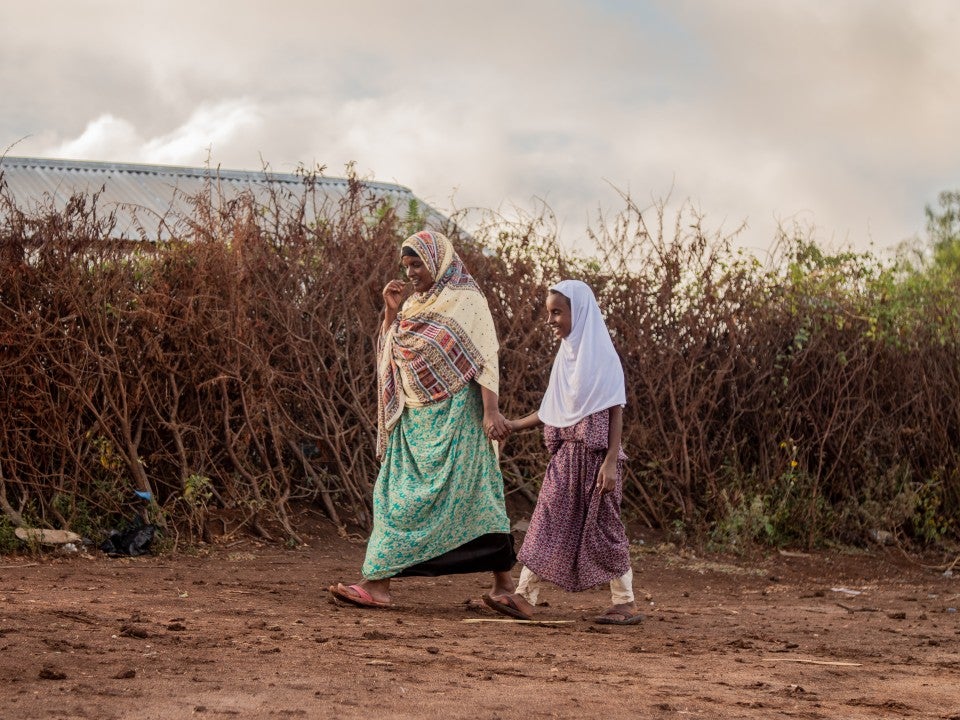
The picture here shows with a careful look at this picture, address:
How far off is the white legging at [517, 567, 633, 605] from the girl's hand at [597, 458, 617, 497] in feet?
1.61

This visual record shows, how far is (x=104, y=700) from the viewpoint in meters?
3.77

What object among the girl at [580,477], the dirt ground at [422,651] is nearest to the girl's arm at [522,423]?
the girl at [580,477]

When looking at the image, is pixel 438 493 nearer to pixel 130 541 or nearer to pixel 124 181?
pixel 130 541

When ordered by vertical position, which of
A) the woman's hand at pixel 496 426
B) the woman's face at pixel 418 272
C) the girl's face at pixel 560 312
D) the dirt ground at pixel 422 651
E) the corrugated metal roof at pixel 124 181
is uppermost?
the corrugated metal roof at pixel 124 181

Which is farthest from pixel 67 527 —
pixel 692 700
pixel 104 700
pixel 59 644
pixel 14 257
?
pixel 692 700

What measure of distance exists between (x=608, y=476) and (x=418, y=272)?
4.53ft

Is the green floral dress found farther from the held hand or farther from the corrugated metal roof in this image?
the corrugated metal roof

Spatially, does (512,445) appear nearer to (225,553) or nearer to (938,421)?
(225,553)

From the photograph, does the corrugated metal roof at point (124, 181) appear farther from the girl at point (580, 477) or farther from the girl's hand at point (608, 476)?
the girl's hand at point (608, 476)

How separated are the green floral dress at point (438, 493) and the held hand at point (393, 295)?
54 centimetres

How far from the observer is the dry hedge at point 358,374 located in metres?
8.40

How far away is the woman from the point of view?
611 cm

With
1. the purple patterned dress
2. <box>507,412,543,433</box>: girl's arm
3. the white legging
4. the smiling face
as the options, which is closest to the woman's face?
the smiling face

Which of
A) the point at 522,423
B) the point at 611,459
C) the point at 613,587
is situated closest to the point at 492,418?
the point at 522,423
